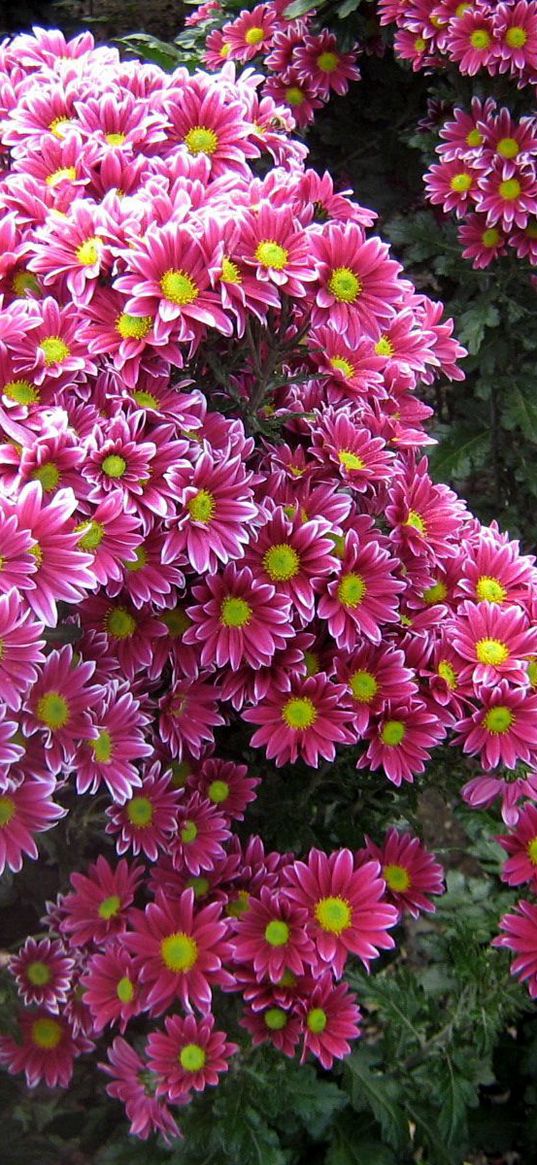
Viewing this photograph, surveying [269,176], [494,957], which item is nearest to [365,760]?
[494,957]

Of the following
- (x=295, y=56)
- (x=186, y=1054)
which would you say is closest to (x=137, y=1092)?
(x=186, y=1054)

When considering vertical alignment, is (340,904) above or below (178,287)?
below

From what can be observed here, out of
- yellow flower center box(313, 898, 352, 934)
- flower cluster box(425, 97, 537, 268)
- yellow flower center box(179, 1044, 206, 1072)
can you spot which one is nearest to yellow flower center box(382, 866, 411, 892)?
yellow flower center box(313, 898, 352, 934)

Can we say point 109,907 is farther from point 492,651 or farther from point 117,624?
point 492,651

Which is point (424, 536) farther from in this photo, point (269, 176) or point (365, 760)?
point (269, 176)

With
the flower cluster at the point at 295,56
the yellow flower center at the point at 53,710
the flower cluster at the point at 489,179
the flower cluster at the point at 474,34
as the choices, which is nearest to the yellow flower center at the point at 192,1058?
the yellow flower center at the point at 53,710

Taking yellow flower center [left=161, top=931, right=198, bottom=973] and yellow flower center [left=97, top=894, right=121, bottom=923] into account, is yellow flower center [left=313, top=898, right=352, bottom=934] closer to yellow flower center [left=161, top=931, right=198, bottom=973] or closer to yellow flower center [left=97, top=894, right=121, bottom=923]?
yellow flower center [left=161, top=931, right=198, bottom=973]

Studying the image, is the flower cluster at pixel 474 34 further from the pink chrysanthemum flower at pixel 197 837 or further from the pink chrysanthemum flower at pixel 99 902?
the pink chrysanthemum flower at pixel 99 902
